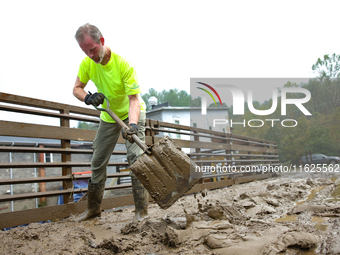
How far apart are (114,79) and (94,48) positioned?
39 cm

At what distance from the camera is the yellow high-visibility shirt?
276 centimetres

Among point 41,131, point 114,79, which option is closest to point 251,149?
point 114,79

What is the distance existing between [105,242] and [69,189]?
68.9 inches

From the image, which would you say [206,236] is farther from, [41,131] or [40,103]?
[40,103]

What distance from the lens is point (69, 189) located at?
3.47 metres

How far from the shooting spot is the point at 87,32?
2.60m

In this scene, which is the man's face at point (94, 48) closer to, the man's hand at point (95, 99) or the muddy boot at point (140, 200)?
the man's hand at point (95, 99)

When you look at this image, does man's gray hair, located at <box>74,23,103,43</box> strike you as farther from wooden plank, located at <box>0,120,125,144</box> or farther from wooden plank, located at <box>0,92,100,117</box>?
wooden plank, located at <box>0,120,125,144</box>

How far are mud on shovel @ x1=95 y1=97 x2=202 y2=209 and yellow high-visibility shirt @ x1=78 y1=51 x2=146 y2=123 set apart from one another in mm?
758

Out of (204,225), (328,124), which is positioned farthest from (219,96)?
(204,225)

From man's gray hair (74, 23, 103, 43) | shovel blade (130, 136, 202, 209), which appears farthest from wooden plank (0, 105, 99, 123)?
shovel blade (130, 136, 202, 209)

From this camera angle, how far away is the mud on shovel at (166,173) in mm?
2432

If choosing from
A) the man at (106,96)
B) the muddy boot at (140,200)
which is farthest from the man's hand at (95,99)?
the muddy boot at (140,200)

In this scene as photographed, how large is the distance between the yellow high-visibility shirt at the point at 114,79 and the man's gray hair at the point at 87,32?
27cm
